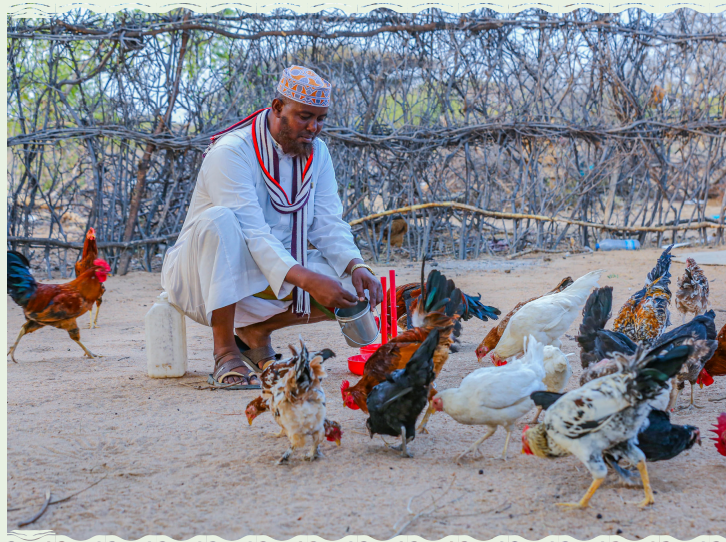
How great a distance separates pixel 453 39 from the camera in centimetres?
844

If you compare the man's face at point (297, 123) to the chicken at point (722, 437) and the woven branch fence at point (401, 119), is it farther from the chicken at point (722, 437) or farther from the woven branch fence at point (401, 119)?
the woven branch fence at point (401, 119)

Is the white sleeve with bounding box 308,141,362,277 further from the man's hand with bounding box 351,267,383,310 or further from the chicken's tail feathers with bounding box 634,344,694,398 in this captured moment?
the chicken's tail feathers with bounding box 634,344,694,398

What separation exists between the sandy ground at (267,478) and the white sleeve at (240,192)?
90 centimetres

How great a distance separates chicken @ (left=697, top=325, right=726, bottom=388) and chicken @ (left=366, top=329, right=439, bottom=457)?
1.83 meters

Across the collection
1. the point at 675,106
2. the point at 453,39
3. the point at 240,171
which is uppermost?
the point at 453,39

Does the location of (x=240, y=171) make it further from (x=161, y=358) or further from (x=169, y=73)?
(x=169, y=73)

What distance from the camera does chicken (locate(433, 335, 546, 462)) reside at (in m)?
2.64

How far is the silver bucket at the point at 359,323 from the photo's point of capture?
3906 millimetres

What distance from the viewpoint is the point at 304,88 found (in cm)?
361

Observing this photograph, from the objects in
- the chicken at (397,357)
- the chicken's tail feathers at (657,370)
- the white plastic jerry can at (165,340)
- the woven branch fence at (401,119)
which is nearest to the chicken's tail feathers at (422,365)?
the chicken at (397,357)

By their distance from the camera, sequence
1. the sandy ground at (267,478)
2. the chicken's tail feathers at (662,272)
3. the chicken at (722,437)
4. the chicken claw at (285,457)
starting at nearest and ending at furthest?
1. the sandy ground at (267,478)
2. the chicken at (722,437)
3. the chicken claw at (285,457)
4. the chicken's tail feathers at (662,272)

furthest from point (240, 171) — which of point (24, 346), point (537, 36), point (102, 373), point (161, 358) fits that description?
point (537, 36)

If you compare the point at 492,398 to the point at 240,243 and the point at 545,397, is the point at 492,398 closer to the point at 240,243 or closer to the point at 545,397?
the point at 545,397

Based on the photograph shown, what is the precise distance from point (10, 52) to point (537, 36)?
22.5ft
